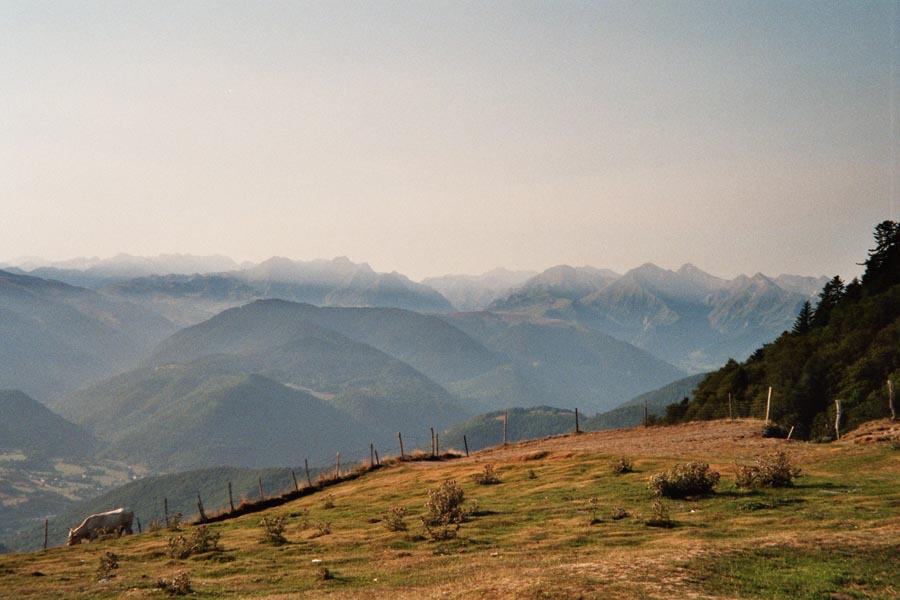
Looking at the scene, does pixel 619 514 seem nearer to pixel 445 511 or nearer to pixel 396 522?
pixel 445 511

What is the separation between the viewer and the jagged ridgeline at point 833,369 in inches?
3546

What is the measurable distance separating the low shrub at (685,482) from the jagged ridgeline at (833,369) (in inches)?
1963

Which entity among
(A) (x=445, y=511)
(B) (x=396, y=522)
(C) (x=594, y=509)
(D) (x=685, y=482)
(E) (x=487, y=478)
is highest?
(D) (x=685, y=482)

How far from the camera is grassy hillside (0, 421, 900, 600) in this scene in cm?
1866

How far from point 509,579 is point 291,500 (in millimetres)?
41620

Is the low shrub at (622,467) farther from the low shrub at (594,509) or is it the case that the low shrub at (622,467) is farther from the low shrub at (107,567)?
the low shrub at (107,567)

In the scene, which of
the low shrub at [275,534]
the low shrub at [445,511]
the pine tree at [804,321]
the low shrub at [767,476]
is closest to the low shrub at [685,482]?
the low shrub at [767,476]

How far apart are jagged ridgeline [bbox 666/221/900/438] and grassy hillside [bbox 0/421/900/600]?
4699 cm

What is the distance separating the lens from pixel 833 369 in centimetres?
10369

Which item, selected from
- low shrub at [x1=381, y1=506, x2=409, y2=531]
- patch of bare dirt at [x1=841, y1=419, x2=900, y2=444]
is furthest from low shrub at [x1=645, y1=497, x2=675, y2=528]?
patch of bare dirt at [x1=841, y1=419, x2=900, y2=444]

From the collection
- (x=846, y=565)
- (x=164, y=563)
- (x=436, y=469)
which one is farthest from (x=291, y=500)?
(x=846, y=565)

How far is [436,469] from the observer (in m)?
56.7

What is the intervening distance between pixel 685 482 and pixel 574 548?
10184 mm

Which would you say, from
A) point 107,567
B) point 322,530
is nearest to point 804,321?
point 322,530
